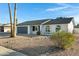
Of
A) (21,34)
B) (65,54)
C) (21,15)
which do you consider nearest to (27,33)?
(21,34)

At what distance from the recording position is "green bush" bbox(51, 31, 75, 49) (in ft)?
40.2

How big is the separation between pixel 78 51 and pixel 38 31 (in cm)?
311

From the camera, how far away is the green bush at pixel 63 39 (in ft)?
40.2

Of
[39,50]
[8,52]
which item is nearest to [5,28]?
[8,52]

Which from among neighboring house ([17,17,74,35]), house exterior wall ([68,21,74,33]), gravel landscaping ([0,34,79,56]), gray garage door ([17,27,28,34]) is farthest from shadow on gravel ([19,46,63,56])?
gray garage door ([17,27,28,34])

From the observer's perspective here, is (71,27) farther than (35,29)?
No

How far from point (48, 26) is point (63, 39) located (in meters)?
2.21

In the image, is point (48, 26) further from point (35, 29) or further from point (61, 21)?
point (61, 21)

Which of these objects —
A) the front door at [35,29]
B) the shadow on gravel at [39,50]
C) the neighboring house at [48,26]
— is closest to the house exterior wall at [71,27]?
the neighboring house at [48,26]

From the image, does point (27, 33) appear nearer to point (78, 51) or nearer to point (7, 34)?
point (7, 34)

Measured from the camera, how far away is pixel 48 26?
14.3 meters

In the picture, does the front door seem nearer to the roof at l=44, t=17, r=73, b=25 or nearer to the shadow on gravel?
the roof at l=44, t=17, r=73, b=25

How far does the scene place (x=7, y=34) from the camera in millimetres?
13375

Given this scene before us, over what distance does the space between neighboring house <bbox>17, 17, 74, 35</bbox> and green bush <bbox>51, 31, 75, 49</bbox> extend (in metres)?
0.29
